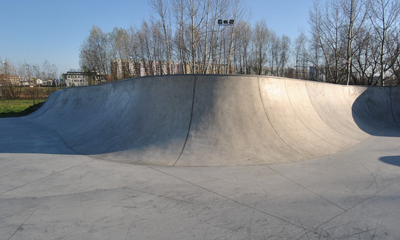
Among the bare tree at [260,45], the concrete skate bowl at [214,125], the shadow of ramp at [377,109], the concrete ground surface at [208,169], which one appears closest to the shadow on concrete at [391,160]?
the concrete ground surface at [208,169]

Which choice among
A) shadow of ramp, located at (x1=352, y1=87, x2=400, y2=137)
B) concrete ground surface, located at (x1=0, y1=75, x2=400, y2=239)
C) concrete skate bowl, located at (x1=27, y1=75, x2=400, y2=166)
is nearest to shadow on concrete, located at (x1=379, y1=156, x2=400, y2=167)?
concrete ground surface, located at (x1=0, y1=75, x2=400, y2=239)

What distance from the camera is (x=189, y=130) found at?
5.81 meters

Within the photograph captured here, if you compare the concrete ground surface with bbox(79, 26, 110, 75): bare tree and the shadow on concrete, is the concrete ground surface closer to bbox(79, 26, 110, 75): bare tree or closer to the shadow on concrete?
the shadow on concrete

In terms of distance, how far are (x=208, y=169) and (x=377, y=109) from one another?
1055cm

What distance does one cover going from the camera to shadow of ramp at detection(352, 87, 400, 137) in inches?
388

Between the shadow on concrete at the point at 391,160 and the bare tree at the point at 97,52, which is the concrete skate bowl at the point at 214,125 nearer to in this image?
the shadow on concrete at the point at 391,160

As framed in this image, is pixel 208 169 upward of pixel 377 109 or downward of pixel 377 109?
downward

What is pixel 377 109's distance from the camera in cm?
1104

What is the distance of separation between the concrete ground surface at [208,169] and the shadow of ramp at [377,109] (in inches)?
17.9

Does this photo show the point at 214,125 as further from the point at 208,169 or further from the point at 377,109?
the point at 377,109

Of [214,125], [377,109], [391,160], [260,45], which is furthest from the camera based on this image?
[260,45]

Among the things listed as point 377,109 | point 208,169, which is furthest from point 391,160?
point 377,109

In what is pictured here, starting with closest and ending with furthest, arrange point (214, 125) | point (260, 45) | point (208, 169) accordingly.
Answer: point (208, 169), point (214, 125), point (260, 45)

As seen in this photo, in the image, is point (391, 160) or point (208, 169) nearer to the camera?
point (208, 169)
